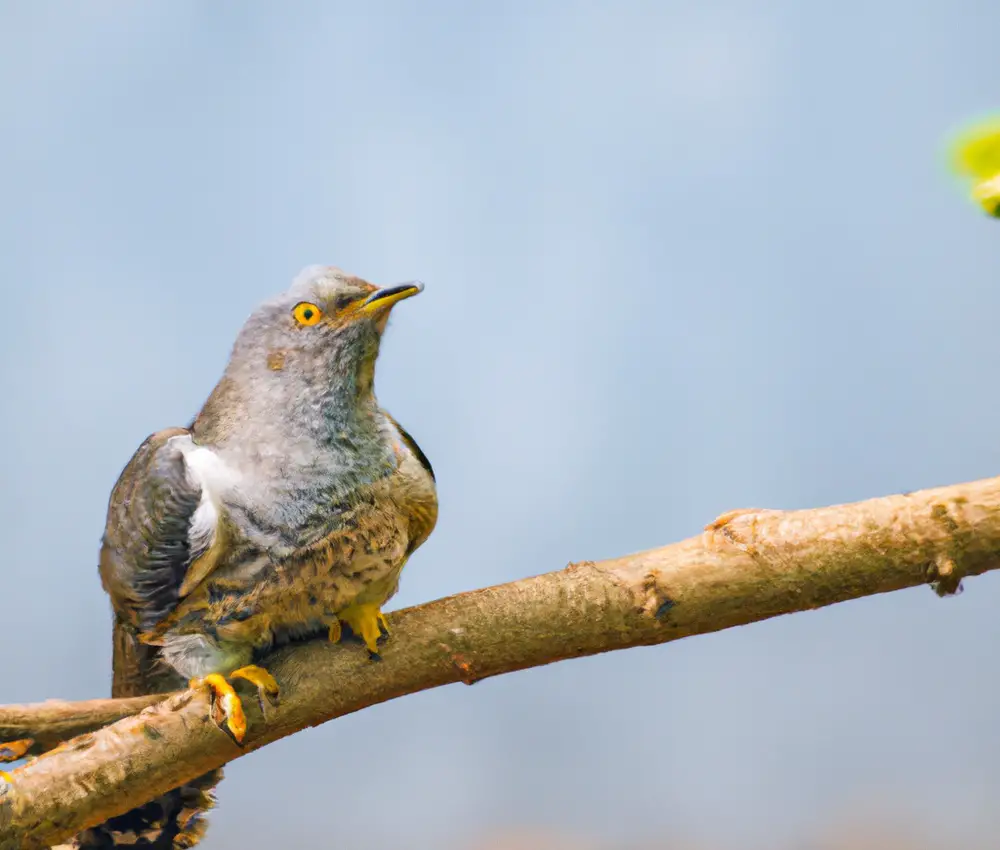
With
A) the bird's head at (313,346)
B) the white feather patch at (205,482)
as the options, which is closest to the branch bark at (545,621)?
the white feather patch at (205,482)

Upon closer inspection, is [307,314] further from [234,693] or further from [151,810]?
[151,810]

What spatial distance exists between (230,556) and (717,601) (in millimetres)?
856

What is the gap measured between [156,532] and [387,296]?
0.58 metres

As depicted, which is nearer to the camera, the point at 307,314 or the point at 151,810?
the point at 307,314

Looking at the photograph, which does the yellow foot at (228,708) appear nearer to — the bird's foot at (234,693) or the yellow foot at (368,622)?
the bird's foot at (234,693)

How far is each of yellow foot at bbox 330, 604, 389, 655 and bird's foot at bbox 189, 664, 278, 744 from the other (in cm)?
17

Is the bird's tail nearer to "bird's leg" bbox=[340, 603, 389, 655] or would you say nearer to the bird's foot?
the bird's foot

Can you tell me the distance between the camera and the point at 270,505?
186cm

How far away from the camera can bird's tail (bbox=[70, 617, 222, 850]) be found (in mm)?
2135

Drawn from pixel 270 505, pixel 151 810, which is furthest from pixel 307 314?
pixel 151 810

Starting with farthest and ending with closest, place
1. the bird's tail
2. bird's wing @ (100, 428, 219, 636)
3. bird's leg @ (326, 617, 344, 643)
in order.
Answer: the bird's tail < bird's leg @ (326, 617, 344, 643) < bird's wing @ (100, 428, 219, 636)

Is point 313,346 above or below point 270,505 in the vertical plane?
above

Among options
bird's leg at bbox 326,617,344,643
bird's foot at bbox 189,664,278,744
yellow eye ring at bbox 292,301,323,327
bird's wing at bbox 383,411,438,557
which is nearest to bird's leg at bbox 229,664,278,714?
bird's foot at bbox 189,664,278,744

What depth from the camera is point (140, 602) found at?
6.32 ft
